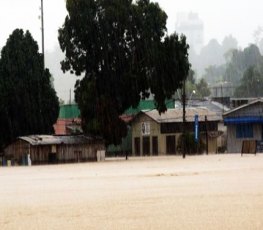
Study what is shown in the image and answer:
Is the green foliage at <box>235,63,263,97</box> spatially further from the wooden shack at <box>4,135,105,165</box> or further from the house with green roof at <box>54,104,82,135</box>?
the wooden shack at <box>4,135,105,165</box>

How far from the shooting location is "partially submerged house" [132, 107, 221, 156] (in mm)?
80875

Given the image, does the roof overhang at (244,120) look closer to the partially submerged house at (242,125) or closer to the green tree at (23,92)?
the partially submerged house at (242,125)

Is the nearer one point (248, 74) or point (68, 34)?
point (68, 34)

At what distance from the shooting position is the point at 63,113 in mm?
98938

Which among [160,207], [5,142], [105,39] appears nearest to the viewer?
[160,207]

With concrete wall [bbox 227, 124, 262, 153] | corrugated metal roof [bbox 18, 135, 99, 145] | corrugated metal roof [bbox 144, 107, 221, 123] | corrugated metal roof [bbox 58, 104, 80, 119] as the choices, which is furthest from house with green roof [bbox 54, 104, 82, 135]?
corrugated metal roof [bbox 18, 135, 99, 145]

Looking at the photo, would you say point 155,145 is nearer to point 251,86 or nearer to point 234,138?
point 234,138

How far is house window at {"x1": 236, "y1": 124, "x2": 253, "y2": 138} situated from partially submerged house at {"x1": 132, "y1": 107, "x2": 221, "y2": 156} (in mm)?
5720

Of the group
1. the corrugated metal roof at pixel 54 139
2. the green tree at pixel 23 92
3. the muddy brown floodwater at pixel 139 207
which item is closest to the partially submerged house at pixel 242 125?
the corrugated metal roof at pixel 54 139

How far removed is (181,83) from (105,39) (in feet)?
25.9

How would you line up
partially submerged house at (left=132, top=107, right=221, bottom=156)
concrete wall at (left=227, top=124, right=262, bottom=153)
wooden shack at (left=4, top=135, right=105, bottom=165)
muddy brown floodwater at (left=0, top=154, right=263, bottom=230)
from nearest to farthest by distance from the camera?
1. muddy brown floodwater at (left=0, top=154, right=263, bottom=230)
2. wooden shack at (left=4, top=135, right=105, bottom=165)
3. concrete wall at (left=227, top=124, right=262, bottom=153)
4. partially submerged house at (left=132, top=107, right=221, bottom=156)

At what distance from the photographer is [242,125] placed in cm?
7331

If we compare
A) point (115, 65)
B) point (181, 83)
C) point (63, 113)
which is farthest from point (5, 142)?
point (63, 113)

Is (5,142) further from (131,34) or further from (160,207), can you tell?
(160,207)
